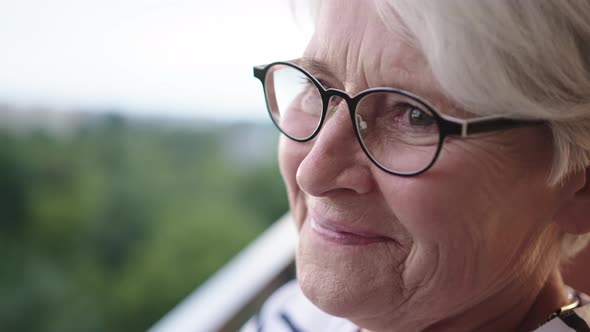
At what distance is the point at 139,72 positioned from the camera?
1.78m

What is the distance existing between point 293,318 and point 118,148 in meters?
0.75

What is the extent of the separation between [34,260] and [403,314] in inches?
41.4

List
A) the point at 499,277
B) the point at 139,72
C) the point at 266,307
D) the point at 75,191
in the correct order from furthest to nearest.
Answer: the point at 139,72 → the point at 75,191 → the point at 266,307 → the point at 499,277

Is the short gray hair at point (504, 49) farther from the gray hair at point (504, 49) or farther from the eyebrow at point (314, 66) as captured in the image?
the eyebrow at point (314, 66)

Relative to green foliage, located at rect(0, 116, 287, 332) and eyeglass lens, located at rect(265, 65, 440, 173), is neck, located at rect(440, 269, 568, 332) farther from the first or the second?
green foliage, located at rect(0, 116, 287, 332)

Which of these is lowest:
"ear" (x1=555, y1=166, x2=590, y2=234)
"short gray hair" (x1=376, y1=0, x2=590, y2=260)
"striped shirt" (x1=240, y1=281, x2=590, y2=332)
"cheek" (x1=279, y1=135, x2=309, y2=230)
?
"striped shirt" (x1=240, y1=281, x2=590, y2=332)

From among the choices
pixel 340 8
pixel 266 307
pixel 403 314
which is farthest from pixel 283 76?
pixel 266 307

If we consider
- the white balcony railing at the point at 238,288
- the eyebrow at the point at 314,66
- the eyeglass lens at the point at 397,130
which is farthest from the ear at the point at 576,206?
the white balcony railing at the point at 238,288

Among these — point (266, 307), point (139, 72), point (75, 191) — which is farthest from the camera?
point (139, 72)

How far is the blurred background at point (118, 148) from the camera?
5.07ft

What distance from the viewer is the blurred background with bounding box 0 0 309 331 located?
155 cm

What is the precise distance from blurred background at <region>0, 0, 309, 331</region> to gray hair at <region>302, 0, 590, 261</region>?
1.83 ft

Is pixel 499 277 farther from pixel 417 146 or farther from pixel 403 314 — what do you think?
pixel 417 146

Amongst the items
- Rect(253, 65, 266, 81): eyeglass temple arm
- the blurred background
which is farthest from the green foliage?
Rect(253, 65, 266, 81): eyeglass temple arm
